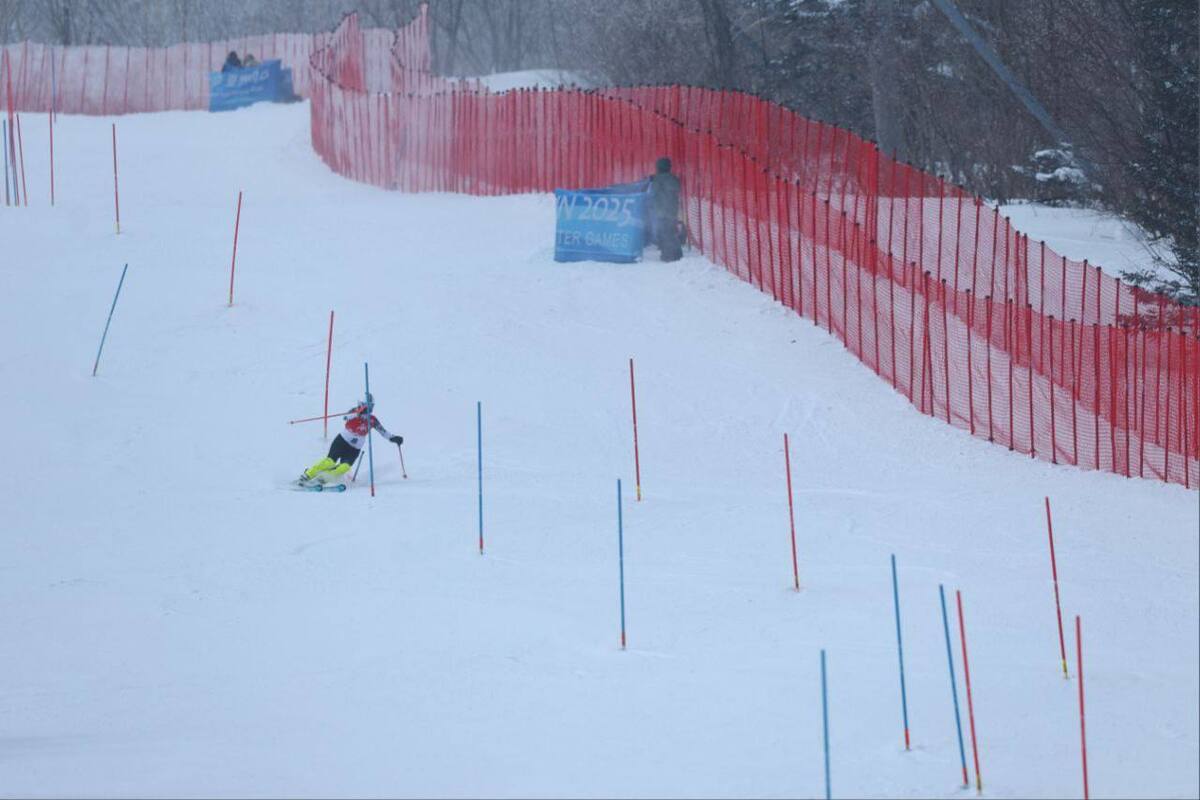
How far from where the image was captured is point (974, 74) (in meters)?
30.3

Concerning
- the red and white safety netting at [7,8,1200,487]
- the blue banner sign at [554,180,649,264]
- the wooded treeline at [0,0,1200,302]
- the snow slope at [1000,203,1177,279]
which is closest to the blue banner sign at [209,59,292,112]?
the red and white safety netting at [7,8,1200,487]

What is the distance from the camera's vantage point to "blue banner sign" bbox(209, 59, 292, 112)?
122 ft

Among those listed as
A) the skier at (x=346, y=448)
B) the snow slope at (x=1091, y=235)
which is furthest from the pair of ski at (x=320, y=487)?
the snow slope at (x=1091, y=235)

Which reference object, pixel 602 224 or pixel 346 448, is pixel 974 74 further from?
pixel 346 448

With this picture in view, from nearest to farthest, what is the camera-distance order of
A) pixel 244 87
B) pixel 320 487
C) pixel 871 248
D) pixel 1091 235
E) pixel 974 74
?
1. pixel 320 487
2. pixel 871 248
3. pixel 1091 235
4. pixel 974 74
5. pixel 244 87

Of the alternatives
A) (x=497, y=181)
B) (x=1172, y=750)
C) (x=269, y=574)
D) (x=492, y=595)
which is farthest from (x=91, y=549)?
(x=497, y=181)

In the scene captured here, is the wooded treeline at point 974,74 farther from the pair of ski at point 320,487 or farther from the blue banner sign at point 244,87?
the pair of ski at point 320,487

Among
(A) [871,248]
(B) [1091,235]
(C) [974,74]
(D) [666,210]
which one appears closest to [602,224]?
(D) [666,210]

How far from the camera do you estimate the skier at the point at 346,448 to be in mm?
14719

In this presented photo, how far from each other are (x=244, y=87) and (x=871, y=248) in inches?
948

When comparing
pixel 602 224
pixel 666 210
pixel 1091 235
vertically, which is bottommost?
pixel 1091 235

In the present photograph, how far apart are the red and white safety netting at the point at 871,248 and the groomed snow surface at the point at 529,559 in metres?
0.44

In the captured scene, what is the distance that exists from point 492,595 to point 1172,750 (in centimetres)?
521

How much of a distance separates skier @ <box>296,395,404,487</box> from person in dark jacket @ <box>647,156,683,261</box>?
6.87 metres
